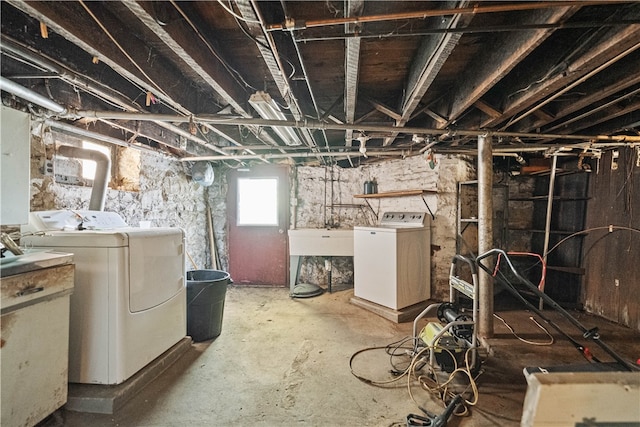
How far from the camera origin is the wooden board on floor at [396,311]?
299 centimetres

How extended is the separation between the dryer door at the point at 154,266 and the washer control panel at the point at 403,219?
2583 millimetres

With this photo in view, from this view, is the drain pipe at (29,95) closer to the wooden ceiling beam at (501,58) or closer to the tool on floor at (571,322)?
the wooden ceiling beam at (501,58)

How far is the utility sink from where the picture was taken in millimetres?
3885

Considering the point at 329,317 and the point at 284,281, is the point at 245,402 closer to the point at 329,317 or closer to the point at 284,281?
the point at 329,317

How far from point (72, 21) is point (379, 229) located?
2896 mm

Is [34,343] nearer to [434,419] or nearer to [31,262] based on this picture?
[31,262]

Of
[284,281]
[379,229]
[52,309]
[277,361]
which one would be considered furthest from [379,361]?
[284,281]

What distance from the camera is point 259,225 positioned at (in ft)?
14.8

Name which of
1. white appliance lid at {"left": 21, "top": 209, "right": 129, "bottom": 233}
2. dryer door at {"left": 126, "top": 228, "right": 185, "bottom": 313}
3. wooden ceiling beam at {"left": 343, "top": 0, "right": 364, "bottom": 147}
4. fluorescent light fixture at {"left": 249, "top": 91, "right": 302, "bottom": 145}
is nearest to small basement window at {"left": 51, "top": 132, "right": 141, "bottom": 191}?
white appliance lid at {"left": 21, "top": 209, "right": 129, "bottom": 233}

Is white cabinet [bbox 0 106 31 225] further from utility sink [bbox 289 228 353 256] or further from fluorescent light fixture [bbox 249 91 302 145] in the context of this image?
utility sink [bbox 289 228 353 256]

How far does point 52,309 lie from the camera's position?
4.75ft

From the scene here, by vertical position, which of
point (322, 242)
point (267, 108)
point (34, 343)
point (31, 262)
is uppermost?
point (267, 108)

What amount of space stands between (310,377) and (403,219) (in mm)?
2300

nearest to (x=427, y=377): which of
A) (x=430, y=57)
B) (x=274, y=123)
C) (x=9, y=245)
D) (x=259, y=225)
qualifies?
(x=430, y=57)
